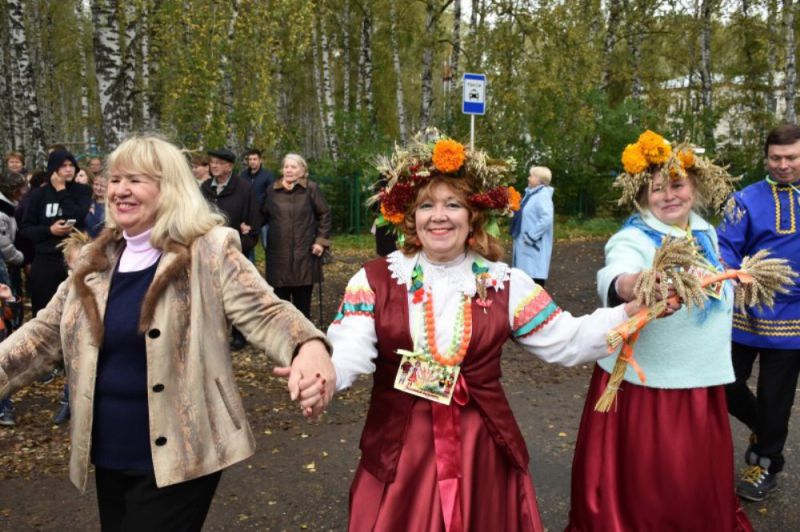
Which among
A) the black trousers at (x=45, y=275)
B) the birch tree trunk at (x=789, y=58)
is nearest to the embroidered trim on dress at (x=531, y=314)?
the black trousers at (x=45, y=275)

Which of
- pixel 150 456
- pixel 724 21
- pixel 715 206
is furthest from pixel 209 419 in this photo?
pixel 724 21

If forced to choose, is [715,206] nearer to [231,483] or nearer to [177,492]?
[177,492]

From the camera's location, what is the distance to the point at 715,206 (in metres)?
3.65

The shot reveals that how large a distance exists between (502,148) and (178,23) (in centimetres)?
922

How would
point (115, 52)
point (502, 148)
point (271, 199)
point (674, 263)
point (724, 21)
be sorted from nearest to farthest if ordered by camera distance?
point (674, 263), point (271, 199), point (115, 52), point (502, 148), point (724, 21)

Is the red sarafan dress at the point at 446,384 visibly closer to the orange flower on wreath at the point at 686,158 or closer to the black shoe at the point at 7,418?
the orange flower on wreath at the point at 686,158

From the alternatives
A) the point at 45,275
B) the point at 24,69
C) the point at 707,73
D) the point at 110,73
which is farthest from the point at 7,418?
the point at 707,73

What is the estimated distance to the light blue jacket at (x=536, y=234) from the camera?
29.1ft

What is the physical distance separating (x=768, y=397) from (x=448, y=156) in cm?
272

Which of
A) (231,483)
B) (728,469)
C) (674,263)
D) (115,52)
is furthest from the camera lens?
(115,52)

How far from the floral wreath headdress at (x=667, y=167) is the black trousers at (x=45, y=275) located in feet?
16.0

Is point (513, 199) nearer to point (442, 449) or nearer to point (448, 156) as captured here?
point (448, 156)

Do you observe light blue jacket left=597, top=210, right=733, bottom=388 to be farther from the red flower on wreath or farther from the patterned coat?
the patterned coat

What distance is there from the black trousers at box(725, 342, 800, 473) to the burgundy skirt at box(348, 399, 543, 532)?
7.13 feet
